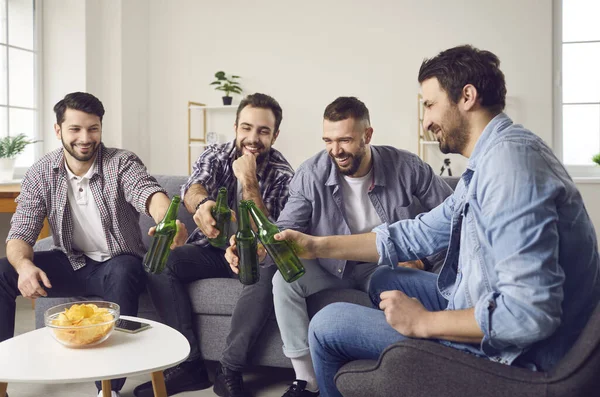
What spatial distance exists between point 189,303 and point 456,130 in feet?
4.63

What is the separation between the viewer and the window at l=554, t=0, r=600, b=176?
489 cm

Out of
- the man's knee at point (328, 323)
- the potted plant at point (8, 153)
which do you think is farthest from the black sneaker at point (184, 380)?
the potted plant at point (8, 153)

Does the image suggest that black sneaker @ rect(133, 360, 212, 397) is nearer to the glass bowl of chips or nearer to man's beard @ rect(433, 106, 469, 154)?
the glass bowl of chips

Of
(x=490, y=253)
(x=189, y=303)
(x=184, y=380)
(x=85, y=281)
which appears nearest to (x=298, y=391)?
(x=184, y=380)

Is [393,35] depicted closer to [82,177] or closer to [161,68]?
[161,68]

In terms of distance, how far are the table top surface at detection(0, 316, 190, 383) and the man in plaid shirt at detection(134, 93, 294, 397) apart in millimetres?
489

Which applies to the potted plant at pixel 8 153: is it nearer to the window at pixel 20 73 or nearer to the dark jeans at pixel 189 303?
the window at pixel 20 73

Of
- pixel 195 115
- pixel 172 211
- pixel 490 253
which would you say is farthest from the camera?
pixel 195 115

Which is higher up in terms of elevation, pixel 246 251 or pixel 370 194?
pixel 370 194

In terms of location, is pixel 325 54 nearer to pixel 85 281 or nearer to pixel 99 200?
pixel 99 200

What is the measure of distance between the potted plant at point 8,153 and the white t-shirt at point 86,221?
2089 mm

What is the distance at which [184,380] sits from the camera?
225 centimetres

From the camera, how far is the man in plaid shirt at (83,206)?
236cm

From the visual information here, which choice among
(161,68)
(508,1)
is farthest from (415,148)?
(161,68)
